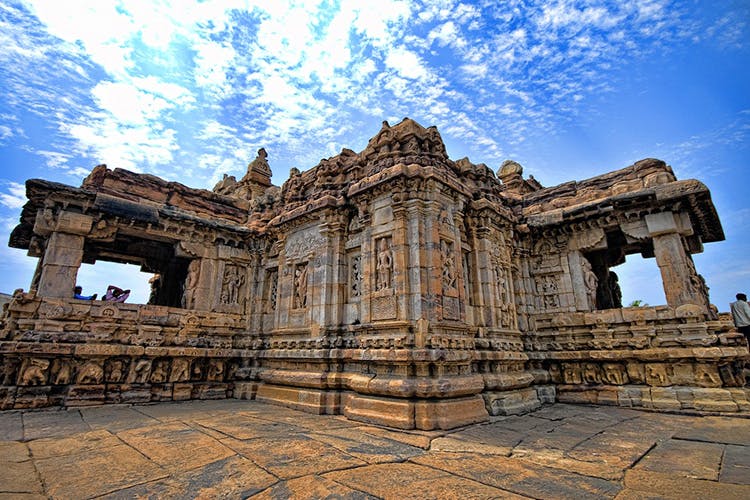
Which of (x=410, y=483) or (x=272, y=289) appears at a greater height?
(x=272, y=289)

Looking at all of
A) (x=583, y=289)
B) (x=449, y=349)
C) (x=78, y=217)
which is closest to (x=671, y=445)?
(x=449, y=349)

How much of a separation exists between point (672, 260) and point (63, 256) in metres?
13.8

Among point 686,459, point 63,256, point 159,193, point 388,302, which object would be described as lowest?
point 686,459

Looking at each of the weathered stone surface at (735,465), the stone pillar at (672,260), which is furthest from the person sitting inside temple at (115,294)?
the stone pillar at (672,260)

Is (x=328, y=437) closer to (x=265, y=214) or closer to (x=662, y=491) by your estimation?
(x=662, y=491)

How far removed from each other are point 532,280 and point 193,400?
31.0 ft

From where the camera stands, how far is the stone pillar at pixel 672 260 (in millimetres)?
8359

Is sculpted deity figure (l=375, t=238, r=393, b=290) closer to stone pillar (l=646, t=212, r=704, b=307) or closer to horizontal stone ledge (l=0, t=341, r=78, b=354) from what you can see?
stone pillar (l=646, t=212, r=704, b=307)

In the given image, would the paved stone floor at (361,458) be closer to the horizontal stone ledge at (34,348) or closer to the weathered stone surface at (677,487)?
the weathered stone surface at (677,487)

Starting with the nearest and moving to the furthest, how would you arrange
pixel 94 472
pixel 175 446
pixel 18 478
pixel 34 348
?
1. pixel 18 478
2. pixel 94 472
3. pixel 175 446
4. pixel 34 348

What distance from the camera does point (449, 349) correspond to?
670cm

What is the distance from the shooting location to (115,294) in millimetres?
10688

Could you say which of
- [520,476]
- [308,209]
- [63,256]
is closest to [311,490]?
[520,476]

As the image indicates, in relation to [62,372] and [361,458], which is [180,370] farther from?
[361,458]
